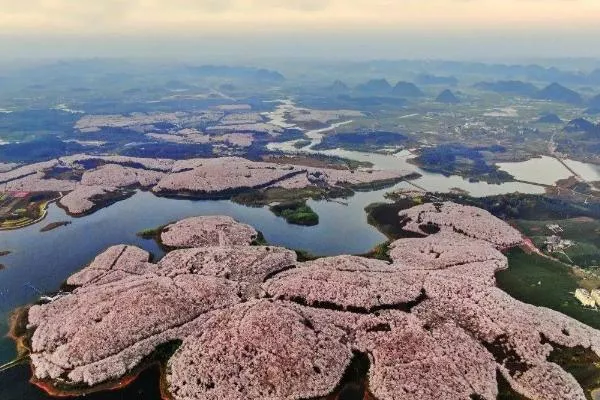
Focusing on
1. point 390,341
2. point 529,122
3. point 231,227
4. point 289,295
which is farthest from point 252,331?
point 529,122

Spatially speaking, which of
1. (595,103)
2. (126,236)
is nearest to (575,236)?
(126,236)

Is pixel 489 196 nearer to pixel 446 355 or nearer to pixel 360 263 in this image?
pixel 360 263

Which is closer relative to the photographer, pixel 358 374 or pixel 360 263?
pixel 358 374

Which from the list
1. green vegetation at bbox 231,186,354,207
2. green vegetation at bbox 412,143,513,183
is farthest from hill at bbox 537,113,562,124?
green vegetation at bbox 231,186,354,207

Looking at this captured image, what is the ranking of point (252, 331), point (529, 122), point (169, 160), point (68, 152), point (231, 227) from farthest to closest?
point (529, 122) < point (68, 152) < point (169, 160) < point (231, 227) < point (252, 331)

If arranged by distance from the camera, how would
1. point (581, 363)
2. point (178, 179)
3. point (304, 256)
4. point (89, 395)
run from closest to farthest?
point (89, 395)
point (581, 363)
point (304, 256)
point (178, 179)

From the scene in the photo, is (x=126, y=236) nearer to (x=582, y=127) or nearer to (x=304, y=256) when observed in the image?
(x=304, y=256)

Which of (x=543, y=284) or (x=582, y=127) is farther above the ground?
(x=543, y=284)
